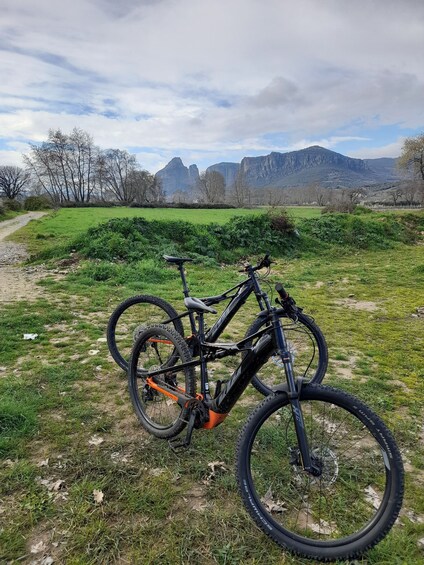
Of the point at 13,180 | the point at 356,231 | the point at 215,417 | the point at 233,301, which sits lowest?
the point at 215,417

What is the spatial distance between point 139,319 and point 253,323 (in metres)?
2.95

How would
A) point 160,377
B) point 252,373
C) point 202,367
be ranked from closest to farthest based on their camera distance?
point 252,373 → point 202,367 → point 160,377

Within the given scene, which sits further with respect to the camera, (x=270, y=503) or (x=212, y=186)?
(x=212, y=186)

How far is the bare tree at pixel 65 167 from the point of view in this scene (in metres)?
61.5

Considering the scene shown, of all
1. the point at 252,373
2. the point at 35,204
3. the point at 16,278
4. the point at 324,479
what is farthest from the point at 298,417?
the point at 35,204

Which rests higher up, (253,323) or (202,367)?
(253,323)

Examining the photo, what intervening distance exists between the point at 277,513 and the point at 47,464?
1.95m

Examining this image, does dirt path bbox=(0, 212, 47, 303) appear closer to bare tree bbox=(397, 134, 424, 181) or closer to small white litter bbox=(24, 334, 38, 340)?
small white litter bbox=(24, 334, 38, 340)

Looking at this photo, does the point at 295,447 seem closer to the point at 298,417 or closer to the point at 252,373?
the point at 298,417

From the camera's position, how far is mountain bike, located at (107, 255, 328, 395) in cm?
278

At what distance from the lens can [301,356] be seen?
514 centimetres

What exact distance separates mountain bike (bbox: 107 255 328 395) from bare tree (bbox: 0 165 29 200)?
66.5 meters

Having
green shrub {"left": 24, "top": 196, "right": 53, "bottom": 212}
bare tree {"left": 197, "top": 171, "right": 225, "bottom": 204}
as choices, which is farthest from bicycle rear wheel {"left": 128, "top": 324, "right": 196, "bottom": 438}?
bare tree {"left": 197, "top": 171, "right": 225, "bottom": 204}

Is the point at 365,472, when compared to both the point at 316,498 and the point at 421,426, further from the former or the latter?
the point at 421,426
